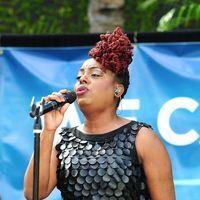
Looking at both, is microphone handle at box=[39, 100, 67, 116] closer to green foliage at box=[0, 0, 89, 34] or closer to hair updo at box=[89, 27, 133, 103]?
hair updo at box=[89, 27, 133, 103]

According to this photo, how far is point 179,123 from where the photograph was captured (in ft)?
17.5

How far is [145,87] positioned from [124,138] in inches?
46.2

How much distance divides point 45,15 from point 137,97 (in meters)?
5.47

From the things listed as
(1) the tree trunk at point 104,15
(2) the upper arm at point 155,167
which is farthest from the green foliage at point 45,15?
(2) the upper arm at point 155,167

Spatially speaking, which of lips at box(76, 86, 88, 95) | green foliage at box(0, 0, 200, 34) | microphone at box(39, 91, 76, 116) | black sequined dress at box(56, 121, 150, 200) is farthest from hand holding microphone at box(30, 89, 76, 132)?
green foliage at box(0, 0, 200, 34)

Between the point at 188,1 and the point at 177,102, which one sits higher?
the point at 188,1

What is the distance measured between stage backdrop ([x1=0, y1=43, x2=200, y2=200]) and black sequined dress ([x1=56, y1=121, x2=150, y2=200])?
1.02 meters

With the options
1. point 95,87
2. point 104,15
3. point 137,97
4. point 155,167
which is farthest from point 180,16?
point 155,167

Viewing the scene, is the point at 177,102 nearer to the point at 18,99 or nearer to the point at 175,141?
the point at 175,141

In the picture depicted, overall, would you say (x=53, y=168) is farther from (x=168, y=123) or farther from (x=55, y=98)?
(x=168, y=123)

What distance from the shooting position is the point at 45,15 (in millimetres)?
10680

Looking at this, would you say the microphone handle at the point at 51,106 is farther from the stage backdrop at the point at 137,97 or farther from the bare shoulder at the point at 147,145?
the stage backdrop at the point at 137,97

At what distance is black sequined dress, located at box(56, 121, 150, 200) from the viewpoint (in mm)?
4211

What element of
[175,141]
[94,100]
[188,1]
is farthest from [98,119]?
[188,1]
